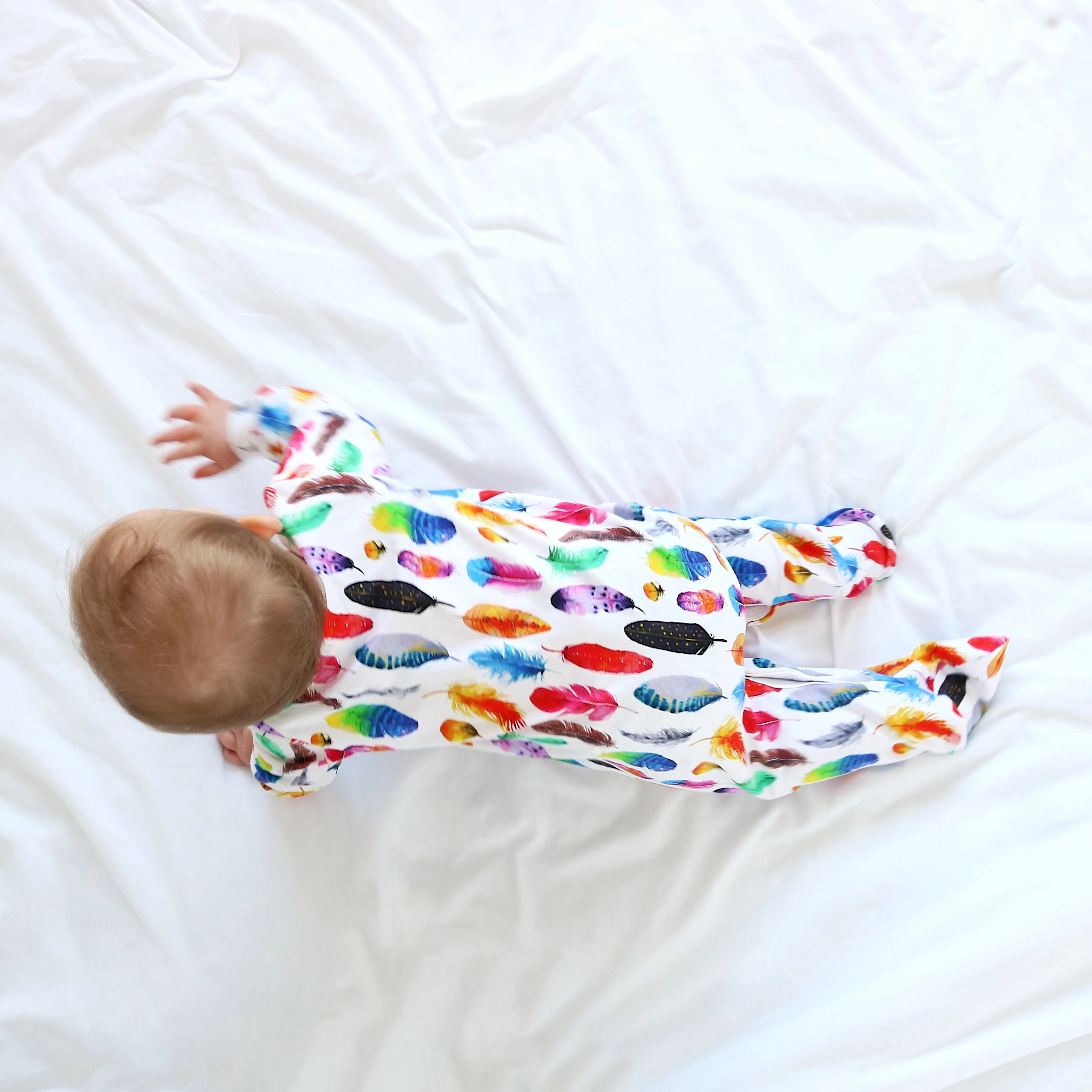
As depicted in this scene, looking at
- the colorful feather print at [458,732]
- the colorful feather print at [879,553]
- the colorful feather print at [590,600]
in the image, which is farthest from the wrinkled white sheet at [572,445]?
the colorful feather print at [590,600]

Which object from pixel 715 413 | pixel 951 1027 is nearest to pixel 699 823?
pixel 951 1027

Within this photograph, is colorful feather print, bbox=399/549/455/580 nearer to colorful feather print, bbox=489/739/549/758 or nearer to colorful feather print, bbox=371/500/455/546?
colorful feather print, bbox=371/500/455/546

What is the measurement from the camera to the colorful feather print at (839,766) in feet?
2.93

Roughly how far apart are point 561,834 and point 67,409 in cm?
76

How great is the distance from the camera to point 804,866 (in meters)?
0.92

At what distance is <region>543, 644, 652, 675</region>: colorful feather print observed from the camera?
79cm

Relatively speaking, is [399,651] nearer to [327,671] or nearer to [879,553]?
[327,671]

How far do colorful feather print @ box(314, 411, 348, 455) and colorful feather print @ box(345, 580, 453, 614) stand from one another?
158 millimetres

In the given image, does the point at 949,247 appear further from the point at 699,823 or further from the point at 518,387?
the point at 699,823

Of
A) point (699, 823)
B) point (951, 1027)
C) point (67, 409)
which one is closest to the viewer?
point (951, 1027)

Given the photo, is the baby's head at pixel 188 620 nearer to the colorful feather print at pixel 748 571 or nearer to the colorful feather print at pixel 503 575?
the colorful feather print at pixel 503 575

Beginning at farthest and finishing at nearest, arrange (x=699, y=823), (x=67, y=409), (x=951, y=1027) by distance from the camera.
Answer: (x=67, y=409) < (x=699, y=823) < (x=951, y=1027)

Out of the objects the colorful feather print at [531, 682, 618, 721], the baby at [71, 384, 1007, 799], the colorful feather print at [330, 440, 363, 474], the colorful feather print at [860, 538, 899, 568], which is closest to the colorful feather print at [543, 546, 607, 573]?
the baby at [71, 384, 1007, 799]

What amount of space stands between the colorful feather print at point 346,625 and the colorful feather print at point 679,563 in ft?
0.88
